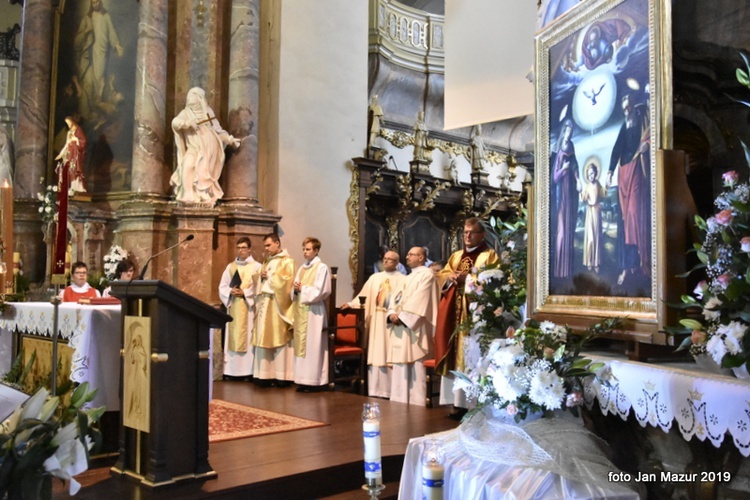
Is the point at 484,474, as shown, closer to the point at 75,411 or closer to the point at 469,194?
the point at 75,411

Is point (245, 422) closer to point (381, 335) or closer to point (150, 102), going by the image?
point (381, 335)

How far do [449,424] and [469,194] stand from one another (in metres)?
8.81

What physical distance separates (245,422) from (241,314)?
120 inches

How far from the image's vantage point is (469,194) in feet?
48.4

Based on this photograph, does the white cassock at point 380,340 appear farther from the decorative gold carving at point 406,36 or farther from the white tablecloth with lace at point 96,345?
the decorative gold carving at point 406,36

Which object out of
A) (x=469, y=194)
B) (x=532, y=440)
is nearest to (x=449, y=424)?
(x=532, y=440)

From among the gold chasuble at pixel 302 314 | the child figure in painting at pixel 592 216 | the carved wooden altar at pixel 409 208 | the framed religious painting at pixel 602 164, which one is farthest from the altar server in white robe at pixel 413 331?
the carved wooden altar at pixel 409 208

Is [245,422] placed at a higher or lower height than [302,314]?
lower

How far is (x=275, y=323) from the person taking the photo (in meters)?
8.88

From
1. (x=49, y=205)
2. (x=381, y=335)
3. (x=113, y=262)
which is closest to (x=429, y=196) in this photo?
(x=381, y=335)

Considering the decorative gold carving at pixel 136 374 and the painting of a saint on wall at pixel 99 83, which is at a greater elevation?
the painting of a saint on wall at pixel 99 83

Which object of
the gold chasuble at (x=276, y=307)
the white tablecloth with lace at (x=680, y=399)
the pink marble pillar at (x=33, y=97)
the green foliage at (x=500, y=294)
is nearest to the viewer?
the white tablecloth with lace at (x=680, y=399)

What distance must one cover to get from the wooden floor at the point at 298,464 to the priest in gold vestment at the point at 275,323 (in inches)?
75.3

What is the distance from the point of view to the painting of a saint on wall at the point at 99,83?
10.5 m
